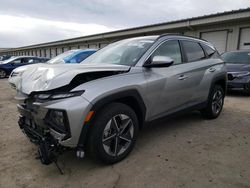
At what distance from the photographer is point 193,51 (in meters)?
4.25

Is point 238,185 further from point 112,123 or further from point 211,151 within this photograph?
point 112,123

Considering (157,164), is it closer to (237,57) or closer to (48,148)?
(48,148)

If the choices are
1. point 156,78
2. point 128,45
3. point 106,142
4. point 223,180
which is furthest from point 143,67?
point 223,180

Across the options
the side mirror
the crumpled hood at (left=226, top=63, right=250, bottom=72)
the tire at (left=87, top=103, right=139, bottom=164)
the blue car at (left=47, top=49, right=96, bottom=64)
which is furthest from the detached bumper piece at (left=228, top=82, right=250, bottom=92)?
the tire at (left=87, top=103, right=139, bottom=164)

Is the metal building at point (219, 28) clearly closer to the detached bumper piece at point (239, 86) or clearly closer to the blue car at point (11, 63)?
the detached bumper piece at point (239, 86)

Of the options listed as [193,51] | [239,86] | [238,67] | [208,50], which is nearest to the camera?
[193,51]

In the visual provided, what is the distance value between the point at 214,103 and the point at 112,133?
289 centimetres

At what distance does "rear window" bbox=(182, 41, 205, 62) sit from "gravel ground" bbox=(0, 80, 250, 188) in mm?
1346

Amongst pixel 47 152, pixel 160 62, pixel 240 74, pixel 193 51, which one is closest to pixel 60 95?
pixel 47 152

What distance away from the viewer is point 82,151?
255 centimetres

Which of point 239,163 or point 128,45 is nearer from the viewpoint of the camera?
point 239,163

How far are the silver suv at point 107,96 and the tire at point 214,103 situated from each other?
0.75 meters

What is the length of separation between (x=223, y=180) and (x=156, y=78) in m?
1.54

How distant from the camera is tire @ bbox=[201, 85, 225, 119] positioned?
15.2 ft
